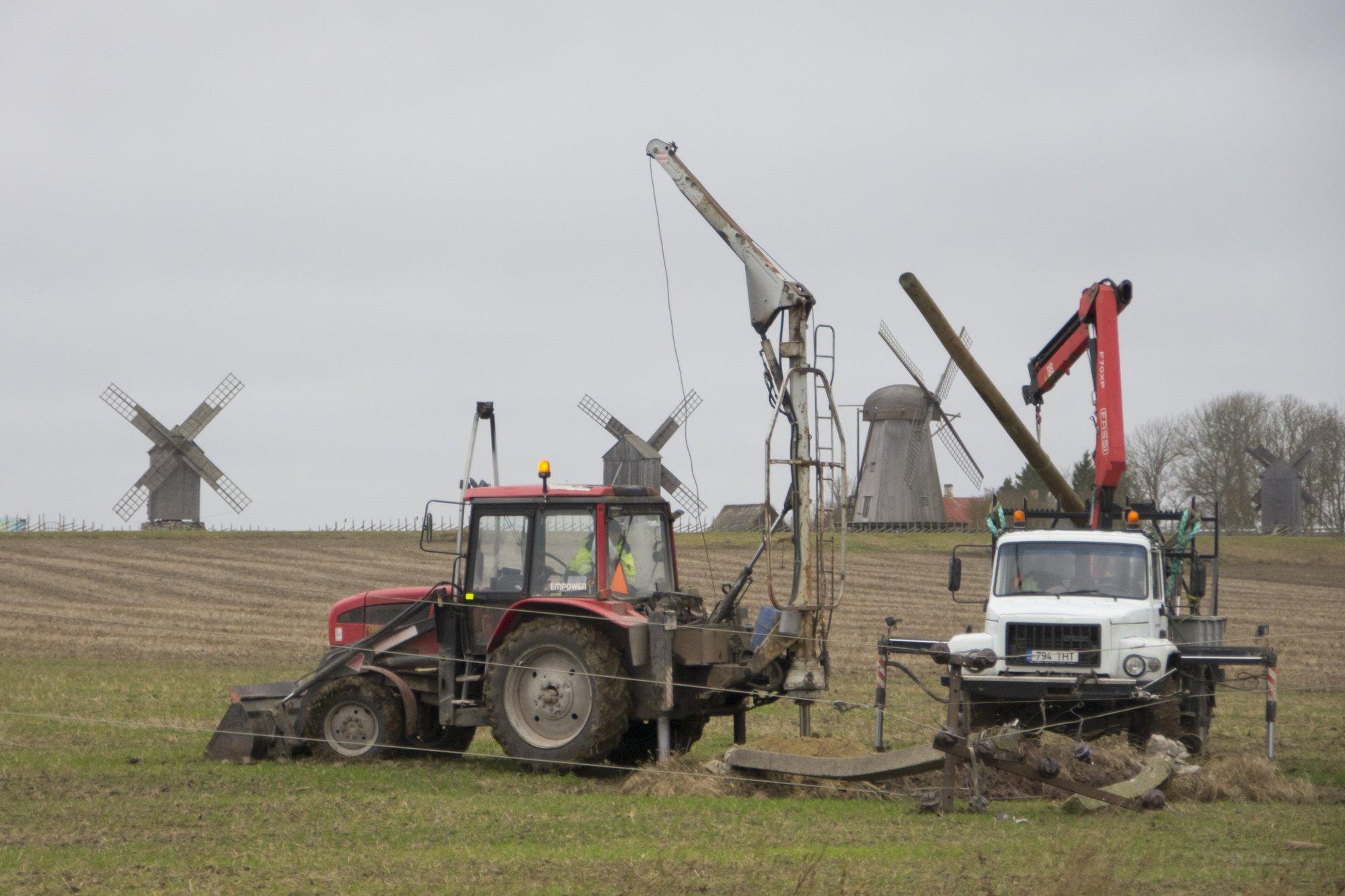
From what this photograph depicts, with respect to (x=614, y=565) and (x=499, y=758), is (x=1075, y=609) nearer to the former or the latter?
(x=614, y=565)

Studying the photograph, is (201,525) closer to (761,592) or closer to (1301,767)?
(761,592)

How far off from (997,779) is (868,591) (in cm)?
2874

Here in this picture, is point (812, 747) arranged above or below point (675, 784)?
above

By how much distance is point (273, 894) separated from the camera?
823 centimetres

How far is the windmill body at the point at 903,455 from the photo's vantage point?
2324 inches

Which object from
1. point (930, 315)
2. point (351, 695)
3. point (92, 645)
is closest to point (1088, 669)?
point (930, 315)

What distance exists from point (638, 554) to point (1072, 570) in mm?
4807

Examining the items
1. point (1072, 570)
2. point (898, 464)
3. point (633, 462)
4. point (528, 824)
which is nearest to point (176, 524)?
point (633, 462)

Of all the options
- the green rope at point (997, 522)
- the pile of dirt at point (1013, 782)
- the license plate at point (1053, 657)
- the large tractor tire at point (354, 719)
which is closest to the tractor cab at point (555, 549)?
the large tractor tire at point (354, 719)

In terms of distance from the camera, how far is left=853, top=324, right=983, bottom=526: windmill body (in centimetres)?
5903

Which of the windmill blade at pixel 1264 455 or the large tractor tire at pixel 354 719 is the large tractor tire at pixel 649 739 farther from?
the windmill blade at pixel 1264 455

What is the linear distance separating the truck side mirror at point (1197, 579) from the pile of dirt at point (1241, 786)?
3992 millimetres

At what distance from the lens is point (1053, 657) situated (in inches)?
582

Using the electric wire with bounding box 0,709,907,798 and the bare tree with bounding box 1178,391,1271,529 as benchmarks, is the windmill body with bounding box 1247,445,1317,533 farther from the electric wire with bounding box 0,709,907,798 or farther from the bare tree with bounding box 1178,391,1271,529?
the electric wire with bounding box 0,709,907,798
